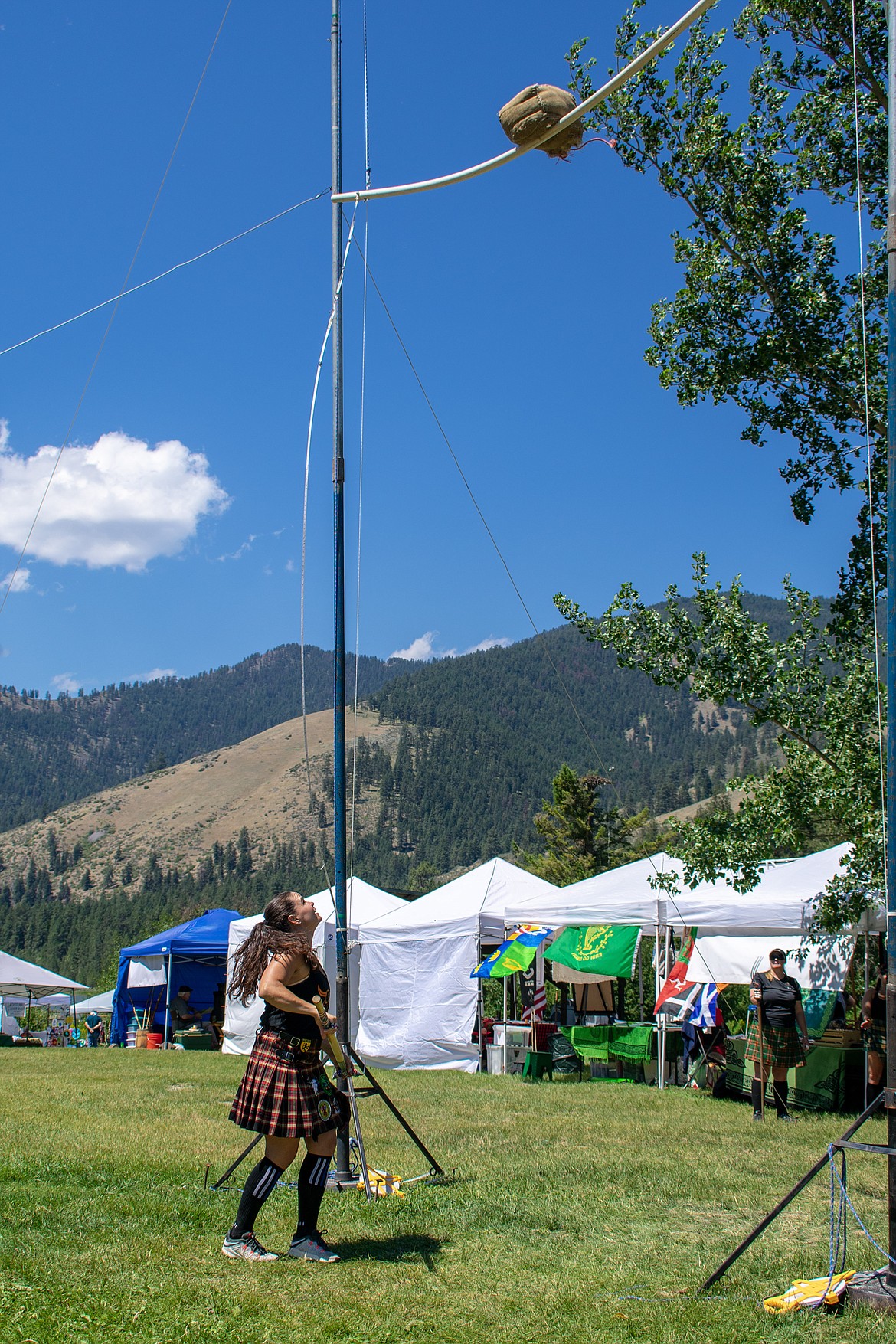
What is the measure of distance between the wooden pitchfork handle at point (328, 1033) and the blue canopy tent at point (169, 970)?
17.5 m

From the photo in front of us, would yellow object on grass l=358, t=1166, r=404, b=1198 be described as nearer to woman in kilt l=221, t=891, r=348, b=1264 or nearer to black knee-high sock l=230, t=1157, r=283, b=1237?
woman in kilt l=221, t=891, r=348, b=1264

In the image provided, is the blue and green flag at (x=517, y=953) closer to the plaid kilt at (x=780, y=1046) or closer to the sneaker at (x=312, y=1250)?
the plaid kilt at (x=780, y=1046)

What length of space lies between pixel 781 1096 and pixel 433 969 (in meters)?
7.28

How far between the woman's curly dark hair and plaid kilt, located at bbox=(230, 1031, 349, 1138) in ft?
0.84

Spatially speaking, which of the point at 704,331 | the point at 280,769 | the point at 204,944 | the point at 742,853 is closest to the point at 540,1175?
the point at 742,853

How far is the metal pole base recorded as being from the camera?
392 cm

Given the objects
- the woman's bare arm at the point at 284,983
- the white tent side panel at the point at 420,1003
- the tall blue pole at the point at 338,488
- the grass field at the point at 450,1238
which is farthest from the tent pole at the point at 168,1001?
the woman's bare arm at the point at 284,983

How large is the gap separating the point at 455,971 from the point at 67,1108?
7.28m

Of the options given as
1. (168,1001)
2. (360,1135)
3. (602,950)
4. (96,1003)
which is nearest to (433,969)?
(602,950)

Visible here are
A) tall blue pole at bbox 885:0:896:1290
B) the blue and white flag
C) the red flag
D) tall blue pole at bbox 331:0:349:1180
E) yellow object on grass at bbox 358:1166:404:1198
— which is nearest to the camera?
tall blue pole at bbox 885:0:896:1290

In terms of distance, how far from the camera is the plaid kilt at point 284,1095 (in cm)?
443

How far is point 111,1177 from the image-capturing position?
6.32 meters

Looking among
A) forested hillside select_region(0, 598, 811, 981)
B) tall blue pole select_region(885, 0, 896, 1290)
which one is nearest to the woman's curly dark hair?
tall blue pole select_region(885, 0, 896, 1290)

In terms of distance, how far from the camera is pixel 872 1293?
3963 millimetres
